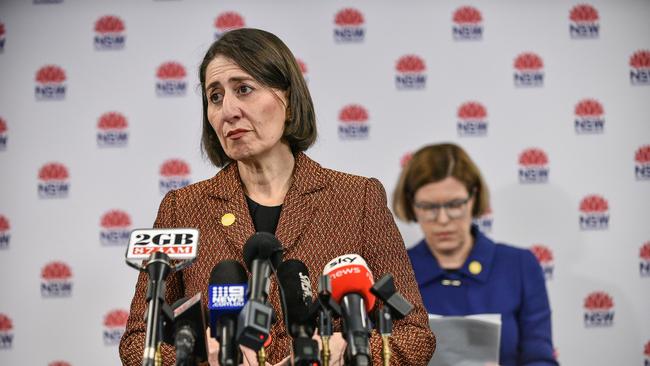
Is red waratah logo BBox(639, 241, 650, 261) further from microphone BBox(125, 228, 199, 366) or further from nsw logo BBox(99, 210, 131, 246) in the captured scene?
microphone BBox(125, 228, 199, 366)

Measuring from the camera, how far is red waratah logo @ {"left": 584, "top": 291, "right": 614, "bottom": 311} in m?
3.69

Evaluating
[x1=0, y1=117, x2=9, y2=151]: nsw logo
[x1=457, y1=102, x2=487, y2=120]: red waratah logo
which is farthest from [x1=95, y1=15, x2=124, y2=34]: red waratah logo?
[x1=457, y1=102, x2=487, y2=120]: red waratah logo

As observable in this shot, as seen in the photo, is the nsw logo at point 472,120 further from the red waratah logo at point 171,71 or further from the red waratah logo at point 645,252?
the red waratah logo at point 171,71

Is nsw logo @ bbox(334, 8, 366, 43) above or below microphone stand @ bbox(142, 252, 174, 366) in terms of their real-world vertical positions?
above

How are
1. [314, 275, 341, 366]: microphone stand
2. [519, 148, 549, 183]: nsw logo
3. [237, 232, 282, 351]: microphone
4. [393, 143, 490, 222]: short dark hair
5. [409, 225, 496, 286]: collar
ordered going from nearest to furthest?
[237, 232, 282, 351]: microphone, [314, 275, 341, 366]: microphone stand, [409, 225, 496, 286]: collar, [393, 143, 490, 222]: short dark hair, [519, 148, 549, 183]: nsw logo

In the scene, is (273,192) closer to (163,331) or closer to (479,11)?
(163,331)

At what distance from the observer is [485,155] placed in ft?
12.3

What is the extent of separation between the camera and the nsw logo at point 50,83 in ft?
12.4

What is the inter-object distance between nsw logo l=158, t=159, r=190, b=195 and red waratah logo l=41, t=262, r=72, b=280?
2.06ft

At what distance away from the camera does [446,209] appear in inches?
128

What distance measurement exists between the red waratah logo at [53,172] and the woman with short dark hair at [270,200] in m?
2.13

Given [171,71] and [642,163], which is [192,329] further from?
[642,163]

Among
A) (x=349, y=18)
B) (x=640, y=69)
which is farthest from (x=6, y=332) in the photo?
(x=640, y=69)

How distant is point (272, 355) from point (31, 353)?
2495mm
